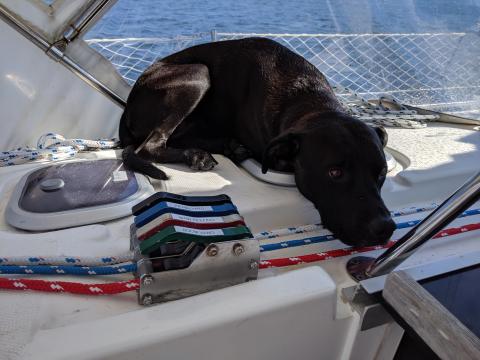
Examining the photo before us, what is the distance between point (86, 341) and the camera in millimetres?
853

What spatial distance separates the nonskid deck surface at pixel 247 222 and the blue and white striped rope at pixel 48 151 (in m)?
0.06

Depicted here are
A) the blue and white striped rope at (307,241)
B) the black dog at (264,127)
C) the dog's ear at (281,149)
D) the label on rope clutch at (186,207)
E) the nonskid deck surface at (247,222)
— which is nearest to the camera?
the nonskid deck surface at (247,222)

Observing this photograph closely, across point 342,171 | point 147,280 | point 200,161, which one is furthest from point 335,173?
point 147,280

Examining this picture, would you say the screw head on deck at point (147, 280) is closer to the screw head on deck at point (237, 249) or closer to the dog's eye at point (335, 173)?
the screw head on deck at point (237, 249)

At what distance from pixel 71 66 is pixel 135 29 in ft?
5.08

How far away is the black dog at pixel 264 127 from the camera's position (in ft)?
5.00

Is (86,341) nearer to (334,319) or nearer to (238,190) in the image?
(334,319)

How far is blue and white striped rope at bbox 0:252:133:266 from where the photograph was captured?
3.53 ft

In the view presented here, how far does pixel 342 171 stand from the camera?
1.57 metres

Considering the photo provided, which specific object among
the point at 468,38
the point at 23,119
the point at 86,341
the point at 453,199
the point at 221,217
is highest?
the point at 468,38

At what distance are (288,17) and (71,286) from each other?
4.32 meters

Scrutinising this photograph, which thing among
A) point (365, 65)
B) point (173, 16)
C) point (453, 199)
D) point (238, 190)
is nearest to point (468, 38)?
point (365, 65)

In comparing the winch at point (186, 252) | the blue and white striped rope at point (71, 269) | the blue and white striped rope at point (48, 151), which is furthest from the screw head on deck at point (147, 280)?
the blue and white striped rope at point (48, 151)

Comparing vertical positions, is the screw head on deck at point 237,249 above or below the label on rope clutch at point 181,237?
below
